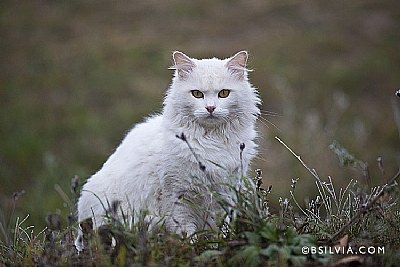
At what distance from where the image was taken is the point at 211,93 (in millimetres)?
3357

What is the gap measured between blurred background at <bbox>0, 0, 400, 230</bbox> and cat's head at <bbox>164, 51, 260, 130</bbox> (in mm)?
3171

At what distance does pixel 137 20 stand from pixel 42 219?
19.9 feet

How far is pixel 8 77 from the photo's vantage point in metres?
9.46

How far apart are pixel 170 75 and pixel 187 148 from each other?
670cm

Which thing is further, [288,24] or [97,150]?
[288,24]

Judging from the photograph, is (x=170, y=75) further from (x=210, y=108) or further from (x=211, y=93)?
(x=210, y=108)

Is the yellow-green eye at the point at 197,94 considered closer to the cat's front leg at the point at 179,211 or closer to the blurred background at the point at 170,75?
the cat's front leg at the point at 179,211

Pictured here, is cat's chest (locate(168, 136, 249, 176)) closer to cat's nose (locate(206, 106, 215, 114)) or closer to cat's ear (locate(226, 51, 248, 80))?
cat's nose (locate(206, 106, 215, 114))

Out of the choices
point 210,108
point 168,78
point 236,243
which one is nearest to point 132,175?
point 210,108

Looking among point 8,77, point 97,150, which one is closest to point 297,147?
point 97,150

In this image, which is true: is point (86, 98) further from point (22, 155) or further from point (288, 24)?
point (288, 24)

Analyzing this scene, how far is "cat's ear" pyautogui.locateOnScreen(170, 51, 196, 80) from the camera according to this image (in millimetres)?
3438

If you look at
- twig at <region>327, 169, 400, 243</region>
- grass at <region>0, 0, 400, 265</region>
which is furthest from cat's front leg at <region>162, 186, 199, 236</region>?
grass at <region>0, 0, 400, 265</region>

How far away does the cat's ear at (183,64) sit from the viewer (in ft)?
11.3
